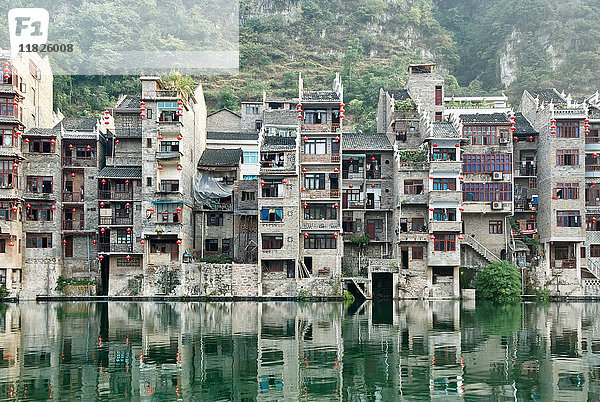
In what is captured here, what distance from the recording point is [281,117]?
74750 millimetres

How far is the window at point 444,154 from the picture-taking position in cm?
5875

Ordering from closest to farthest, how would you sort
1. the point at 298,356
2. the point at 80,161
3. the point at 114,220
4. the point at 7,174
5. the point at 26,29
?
1. the point at 298,356
2. the point at 7,174
3. the point at 114,220
4. the point at 80,161
5. the point at 26,29

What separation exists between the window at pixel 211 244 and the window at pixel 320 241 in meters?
9.31

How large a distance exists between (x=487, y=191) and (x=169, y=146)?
26.8 metres

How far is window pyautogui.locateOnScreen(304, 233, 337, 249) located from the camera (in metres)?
58.8

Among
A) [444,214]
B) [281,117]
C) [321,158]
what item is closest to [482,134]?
[444,214]

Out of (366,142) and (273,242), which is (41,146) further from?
(366,142)

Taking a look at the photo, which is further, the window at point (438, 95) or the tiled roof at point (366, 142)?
the window at point (438, 95)

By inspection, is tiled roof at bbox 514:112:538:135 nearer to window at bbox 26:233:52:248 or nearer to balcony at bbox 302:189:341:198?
balcony at bbox 302:189:341:198

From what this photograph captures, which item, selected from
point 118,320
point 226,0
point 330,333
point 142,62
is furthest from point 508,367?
point 226,0

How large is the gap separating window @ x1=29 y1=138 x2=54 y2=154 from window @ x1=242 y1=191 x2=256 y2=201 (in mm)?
16648

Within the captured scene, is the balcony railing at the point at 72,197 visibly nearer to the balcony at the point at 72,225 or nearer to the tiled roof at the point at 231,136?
the balcony at the point at 72,225

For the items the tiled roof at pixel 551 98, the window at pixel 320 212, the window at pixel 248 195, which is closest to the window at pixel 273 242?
the window at pixel 320 212

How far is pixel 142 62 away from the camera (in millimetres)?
108500
